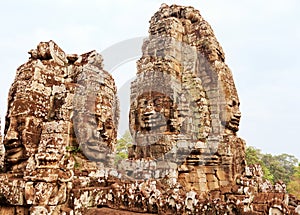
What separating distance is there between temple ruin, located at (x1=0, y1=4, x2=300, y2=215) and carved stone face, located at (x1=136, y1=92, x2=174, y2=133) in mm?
46

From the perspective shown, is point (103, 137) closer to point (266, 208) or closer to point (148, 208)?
point (148, 208)

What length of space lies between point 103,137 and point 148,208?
229 centimetres

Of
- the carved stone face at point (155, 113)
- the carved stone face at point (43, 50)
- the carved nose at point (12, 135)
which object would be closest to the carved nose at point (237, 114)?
the carved stone face at point (155, 113)

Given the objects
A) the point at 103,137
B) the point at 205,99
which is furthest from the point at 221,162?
the point at 103,137

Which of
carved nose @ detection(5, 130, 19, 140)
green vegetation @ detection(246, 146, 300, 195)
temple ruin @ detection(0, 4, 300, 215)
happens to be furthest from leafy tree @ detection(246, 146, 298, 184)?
carved nose @ detection(5, 130, 19, 140)

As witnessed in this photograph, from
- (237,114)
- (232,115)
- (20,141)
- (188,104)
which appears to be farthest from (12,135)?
(237,114)

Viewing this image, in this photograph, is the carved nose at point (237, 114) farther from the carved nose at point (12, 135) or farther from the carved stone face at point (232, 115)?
the carved nose at point (12, 135)

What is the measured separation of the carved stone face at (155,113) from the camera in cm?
1273

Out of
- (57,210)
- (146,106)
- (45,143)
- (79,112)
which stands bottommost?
(57,210)

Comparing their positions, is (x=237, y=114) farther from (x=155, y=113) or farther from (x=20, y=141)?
(x=20, y=141)

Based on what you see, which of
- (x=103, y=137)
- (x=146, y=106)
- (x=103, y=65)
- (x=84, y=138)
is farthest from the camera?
(x=146, y=106)

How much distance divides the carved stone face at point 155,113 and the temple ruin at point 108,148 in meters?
0.05

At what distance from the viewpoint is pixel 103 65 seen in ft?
24.5

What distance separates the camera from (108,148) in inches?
268
